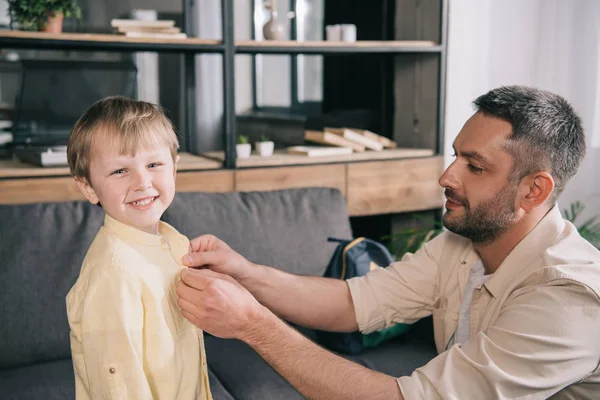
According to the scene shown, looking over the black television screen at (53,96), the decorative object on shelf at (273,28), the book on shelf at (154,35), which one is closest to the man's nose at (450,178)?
the book on shelf at (154,35)

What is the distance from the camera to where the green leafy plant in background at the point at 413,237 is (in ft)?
9.98

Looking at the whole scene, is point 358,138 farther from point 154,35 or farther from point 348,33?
point 154,35

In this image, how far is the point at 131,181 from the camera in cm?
115

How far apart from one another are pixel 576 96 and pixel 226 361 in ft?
6.72

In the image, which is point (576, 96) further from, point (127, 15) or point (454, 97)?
point (127, 15)

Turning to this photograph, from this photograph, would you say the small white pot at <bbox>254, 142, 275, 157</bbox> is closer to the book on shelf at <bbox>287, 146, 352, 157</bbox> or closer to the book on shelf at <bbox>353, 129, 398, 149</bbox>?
the book on shelf at <bbox>287, 146, 352, 157</bbox>

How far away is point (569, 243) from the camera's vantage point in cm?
145

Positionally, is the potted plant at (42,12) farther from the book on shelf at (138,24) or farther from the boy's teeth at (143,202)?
the boy's teeth at (143,202)

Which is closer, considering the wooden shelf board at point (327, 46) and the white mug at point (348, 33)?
the wooden shelf board at point (327, 46)

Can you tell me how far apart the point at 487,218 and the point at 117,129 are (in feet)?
2.88

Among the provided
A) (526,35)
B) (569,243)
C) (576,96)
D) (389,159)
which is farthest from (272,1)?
(569,243)

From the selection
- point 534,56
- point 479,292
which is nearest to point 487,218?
point 479,292

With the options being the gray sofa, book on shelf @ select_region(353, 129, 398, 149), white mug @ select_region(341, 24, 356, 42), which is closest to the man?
the gray sofa

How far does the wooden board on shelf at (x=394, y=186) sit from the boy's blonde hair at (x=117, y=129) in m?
1.85
